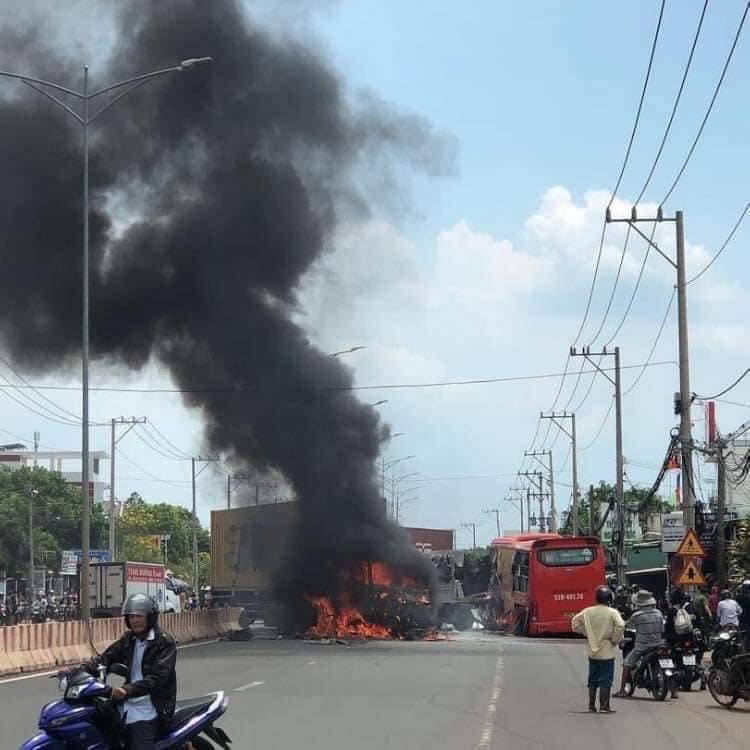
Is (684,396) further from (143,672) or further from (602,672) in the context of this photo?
(143,672)

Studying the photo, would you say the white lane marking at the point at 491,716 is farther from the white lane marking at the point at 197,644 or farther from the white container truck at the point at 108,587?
the white container truck at the point at 108,587

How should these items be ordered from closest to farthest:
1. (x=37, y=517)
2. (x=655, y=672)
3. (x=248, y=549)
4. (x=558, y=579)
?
(x=655, y=672) < (x=558, y=579) < (x=248, y=549) < (x=37, y=517)

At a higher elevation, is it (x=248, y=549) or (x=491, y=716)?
(x=248, y=549)

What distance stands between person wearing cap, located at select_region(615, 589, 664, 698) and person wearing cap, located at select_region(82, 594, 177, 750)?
1043cm

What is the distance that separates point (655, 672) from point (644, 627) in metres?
0.58

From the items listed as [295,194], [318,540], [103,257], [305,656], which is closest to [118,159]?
[103,257]

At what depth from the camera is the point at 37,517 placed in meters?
87.9

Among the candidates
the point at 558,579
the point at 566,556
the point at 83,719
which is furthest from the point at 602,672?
the point at 566,556

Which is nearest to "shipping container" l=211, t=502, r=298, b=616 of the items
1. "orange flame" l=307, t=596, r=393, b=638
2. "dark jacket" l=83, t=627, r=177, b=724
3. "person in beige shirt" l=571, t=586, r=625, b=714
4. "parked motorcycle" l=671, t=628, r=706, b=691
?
"orange flame" l=307, t=596, r=393, b=638

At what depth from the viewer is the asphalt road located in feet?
38.4

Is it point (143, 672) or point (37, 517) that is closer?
point (143, 672)

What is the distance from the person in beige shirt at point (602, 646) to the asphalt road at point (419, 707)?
0.33 meters

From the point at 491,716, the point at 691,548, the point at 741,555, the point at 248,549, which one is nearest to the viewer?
the point at 491,716

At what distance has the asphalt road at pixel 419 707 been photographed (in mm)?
11719
